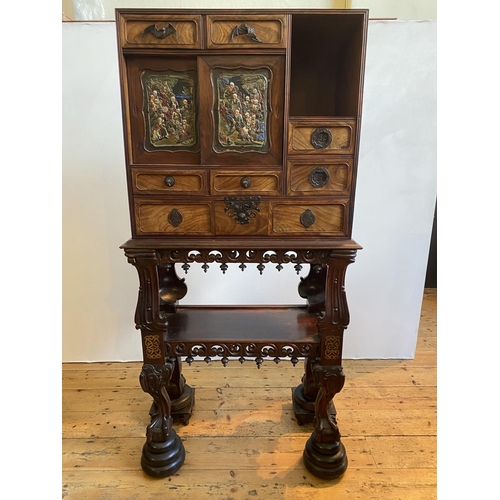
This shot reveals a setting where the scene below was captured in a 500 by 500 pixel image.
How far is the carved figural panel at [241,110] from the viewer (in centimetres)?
111

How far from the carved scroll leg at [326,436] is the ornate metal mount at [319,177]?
70 cm

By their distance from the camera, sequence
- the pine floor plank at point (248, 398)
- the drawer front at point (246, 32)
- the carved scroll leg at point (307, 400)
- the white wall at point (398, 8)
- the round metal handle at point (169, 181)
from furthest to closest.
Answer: the white wall at point (398, 8), the pine floor plank at point (248, 398), the carved scroll leg at point (307, 400), the round metal handle at point (169, 181), the drawer front at point (246, 32)

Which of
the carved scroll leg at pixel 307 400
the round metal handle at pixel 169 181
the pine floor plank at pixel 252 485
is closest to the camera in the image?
the round metal handle at pixel 169 181

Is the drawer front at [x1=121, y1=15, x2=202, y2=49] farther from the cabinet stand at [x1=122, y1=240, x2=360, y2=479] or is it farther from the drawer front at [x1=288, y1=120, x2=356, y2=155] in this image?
the cabinet stand at [x1=122, y1=240, x2=360, y2=479]

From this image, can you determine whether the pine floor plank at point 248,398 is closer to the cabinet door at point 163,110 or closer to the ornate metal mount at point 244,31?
the cabinet door at point 163,110

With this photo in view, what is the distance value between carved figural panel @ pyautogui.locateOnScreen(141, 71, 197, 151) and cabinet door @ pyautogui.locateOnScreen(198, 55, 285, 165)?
0.16ft

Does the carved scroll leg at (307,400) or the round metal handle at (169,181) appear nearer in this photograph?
the round metal handle at (169,181)

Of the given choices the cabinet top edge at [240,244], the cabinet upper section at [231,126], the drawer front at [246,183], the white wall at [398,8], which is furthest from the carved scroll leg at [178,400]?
the white wall at [398,8]

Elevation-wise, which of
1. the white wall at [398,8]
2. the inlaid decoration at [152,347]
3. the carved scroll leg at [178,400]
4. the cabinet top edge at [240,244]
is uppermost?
the white wall at [398,8]

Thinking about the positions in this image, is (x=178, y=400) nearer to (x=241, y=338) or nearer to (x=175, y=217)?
(x=241, y=338)

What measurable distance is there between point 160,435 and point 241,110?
4.19 feet

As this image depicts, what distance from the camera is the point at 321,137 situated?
3.76 ft

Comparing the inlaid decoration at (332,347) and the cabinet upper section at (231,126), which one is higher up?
the cabinet upper section at (231,126)

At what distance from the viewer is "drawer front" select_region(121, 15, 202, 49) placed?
3.45 ft
